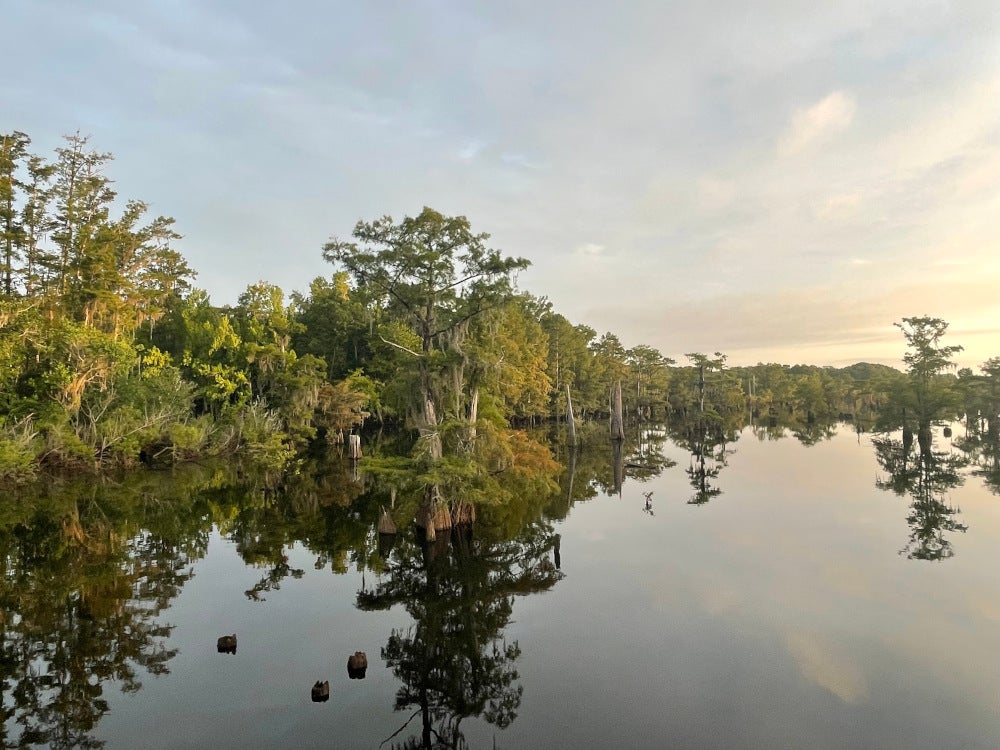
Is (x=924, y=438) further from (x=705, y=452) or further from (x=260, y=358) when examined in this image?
(x=260, y=358)

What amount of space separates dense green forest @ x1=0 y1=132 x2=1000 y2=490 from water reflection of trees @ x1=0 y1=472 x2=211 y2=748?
18.7ft

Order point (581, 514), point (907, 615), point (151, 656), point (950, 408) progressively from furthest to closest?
point (950, 408) → point (581, 514) → point (907, 615) → point (151, 656)

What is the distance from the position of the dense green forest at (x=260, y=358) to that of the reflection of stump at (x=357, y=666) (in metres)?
4.87

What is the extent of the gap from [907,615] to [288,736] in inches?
415

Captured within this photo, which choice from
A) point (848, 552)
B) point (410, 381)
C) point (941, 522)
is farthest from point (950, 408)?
point (410, 381)

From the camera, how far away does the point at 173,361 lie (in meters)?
35.5

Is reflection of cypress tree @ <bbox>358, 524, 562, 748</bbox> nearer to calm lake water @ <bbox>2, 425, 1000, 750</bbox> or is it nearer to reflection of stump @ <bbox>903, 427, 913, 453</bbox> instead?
calm lake water @ <bbox>2, 425, 1000, 750</bbox>

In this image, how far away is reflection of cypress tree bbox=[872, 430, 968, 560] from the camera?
47.0 ft

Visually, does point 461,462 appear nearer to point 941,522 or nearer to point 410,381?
point 410,381

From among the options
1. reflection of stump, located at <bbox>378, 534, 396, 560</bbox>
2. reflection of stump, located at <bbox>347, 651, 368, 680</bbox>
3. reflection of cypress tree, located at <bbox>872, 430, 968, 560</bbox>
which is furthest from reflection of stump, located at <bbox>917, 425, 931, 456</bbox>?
reflection of stump, located at <bbox>347, 651, 368, 680</bbox>

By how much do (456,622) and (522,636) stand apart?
3.85 ft

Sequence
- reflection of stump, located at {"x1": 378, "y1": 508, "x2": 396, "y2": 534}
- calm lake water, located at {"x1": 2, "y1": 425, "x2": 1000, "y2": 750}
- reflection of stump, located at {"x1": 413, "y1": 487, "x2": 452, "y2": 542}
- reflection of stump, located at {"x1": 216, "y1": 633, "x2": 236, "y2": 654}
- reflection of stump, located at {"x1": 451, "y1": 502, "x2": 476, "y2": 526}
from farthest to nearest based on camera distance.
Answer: reflection of stump, located at {"x1": 451, "y1": 502, "x2": 476, "y2": 526}
reflection of stump, located at {"x1": 378, "y1": 508, "x2": 396, "y2": 534}
reflection of stump, located at {"x1": 413, "y1": 487, "x2": 452, "y2": 542}
reflection of stump, located at {"x1": 216, "y1": 633, "x2": 236, "y2": 654}
calm lake water, located at {"x1": 2, "y1": 425, "x2": 1000, "y2": 750}

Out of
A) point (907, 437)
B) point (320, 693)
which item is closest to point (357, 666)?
point (320, 693)

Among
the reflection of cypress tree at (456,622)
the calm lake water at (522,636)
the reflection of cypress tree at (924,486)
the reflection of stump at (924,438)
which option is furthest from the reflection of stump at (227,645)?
the reflection of stump at (924,438)
